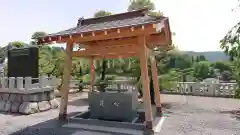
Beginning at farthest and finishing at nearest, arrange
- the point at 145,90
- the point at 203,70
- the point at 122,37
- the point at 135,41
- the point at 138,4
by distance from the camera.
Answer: the point at 203,70
the point at 138,4
the point at 135,41
the point at 122,37
the point at 145,90

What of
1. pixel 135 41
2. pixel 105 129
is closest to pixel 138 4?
pixel 135 41

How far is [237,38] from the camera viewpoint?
8703 mm

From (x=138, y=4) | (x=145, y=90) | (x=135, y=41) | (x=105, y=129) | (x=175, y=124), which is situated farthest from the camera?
(x=138, y=4)

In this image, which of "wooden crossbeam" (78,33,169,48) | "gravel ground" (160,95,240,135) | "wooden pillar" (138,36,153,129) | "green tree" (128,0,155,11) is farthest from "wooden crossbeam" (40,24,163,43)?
"green tree" (128,0,155,11)

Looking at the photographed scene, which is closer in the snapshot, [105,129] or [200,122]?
[105,129]

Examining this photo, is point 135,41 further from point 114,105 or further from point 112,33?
point 114,105

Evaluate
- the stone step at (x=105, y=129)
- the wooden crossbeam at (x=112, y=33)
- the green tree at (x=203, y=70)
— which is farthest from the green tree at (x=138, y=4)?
the green tree at (x=203, y=70)

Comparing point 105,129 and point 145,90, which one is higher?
point 145,90

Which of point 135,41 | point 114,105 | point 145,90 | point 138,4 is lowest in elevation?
point 114,105

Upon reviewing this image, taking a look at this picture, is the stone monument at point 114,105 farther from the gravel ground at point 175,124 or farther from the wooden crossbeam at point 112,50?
the wooden crossbeam at point 112,50

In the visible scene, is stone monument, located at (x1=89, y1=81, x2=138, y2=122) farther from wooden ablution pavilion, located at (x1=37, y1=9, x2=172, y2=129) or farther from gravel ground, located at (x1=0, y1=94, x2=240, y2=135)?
gravel ground, located at (x1=0, y1=94, x2=240, y2=135)

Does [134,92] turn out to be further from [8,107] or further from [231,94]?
[231,94]

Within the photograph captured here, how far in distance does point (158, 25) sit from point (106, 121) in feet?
10.0

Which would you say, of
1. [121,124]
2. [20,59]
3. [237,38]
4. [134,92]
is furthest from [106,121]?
[237,38]
